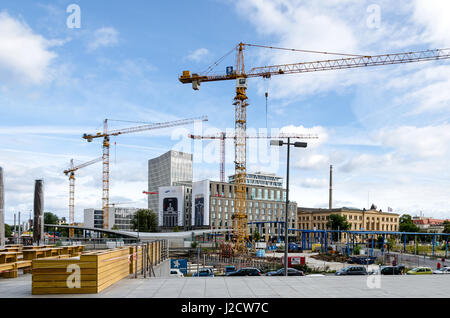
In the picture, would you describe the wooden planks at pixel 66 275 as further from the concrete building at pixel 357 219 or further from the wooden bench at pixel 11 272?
the concrete building at pixel 357 219

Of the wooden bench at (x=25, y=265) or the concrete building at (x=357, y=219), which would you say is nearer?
the wooden bench at (x=25, y=265)

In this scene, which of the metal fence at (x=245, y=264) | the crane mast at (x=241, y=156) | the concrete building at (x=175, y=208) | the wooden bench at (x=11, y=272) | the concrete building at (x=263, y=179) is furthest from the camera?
the concrete building at (x=263, y=179)

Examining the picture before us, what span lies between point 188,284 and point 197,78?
81.3 m

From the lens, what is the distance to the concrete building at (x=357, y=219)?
14950cm

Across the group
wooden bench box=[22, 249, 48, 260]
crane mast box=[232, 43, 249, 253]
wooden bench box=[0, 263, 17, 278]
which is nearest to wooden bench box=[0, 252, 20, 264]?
wooden bench box=[0, 263, 17, 278]

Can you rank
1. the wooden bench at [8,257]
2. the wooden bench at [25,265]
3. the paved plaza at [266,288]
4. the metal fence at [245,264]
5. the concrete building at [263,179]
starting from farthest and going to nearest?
the concrete building at [263,179] → the metal fence at [245,264] → the wooden bench at [25,265] → the wooden bench at [8,257] → the paved plaza at [266,288]

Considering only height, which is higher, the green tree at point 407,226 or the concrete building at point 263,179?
the concrete building at point 263,179

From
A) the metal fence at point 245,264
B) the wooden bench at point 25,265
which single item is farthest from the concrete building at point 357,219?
the wooden bench at point 25,265

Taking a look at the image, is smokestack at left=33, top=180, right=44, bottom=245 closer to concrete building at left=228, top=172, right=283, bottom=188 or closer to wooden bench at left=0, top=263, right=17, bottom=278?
wooden bench at left=0, top=263, right=17, bottom=278

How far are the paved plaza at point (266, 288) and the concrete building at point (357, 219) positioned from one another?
443 feet

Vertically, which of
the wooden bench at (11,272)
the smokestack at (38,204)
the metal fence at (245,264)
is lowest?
the metal fence at (245,264)
